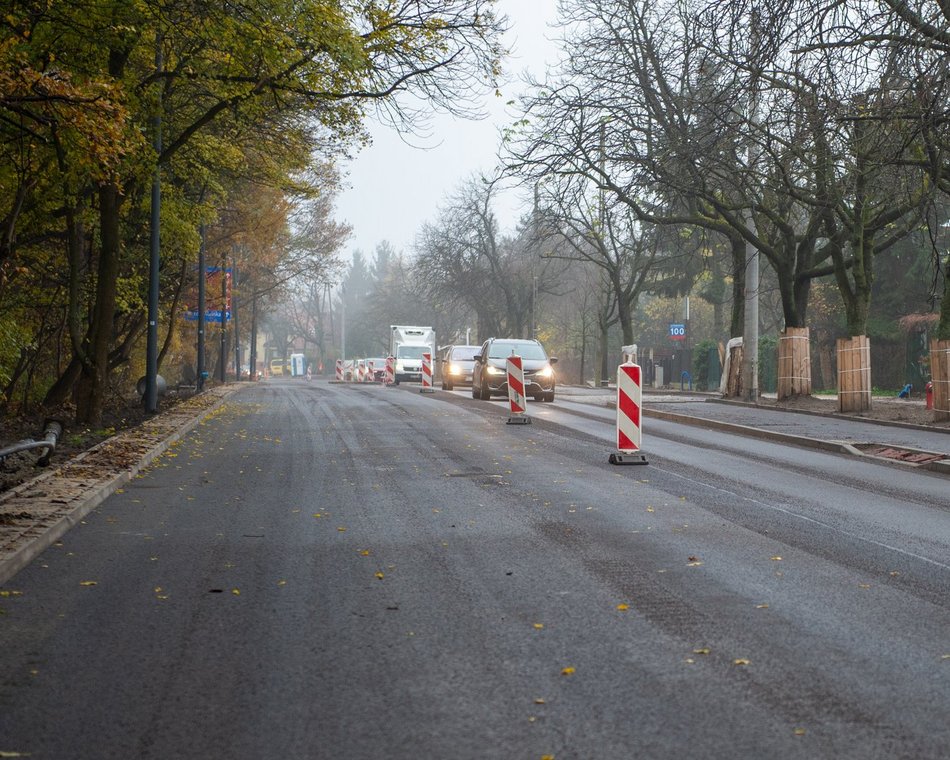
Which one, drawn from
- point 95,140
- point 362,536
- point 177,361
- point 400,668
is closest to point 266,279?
point 177,361

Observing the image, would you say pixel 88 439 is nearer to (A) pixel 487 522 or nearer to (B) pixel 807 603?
(A) pixel 487 522

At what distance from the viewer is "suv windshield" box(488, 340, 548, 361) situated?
33062mm

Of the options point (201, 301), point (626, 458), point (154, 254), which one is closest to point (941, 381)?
point (626, 458)

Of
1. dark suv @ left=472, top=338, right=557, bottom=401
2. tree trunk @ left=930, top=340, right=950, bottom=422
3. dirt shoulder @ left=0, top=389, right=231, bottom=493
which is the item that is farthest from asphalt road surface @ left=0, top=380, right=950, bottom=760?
dark suv @ left=472, top=338, right=557, bottom=401

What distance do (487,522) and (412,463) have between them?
201 inches

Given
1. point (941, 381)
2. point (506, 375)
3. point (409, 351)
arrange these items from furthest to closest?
point (409, 351) < point (506, 375) < point (941, 381)

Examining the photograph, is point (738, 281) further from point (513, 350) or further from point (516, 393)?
point (516, 393)

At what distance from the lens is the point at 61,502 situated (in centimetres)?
1034

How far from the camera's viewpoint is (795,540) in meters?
8.92

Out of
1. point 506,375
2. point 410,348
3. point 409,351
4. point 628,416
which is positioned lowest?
point 628,416

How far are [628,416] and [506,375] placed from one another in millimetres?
17134

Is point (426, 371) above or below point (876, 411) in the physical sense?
above

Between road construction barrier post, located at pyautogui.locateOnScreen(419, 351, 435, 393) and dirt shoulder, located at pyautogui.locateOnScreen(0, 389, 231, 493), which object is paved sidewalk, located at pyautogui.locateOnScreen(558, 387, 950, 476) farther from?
road construction barrier post, located at pyautogui.locateOnScreen(419, 351, 435, 393)

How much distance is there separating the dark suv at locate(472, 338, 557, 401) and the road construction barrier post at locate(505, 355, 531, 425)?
954 cm
